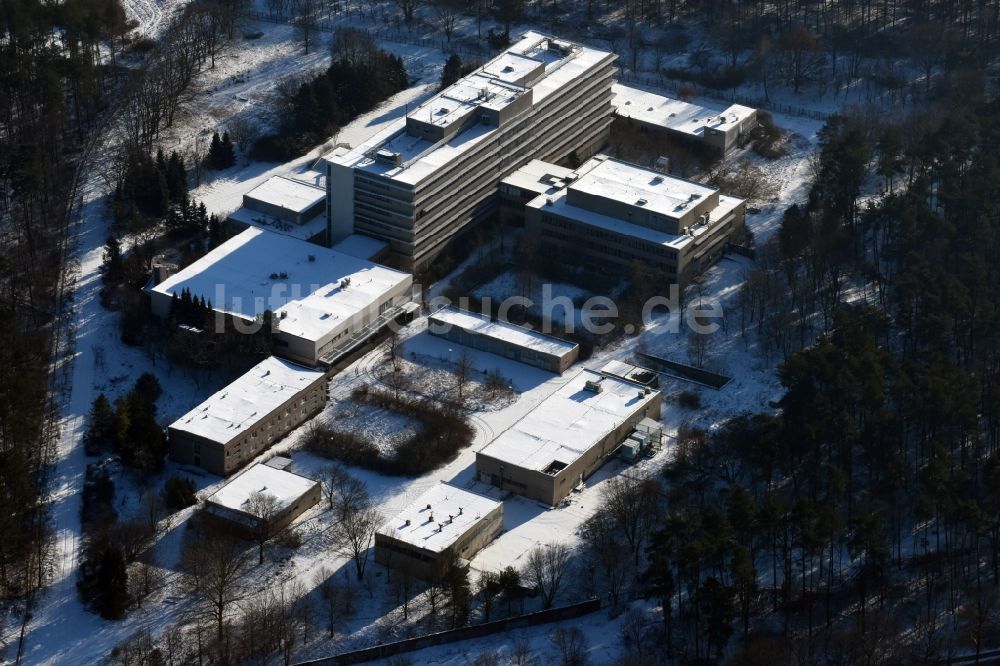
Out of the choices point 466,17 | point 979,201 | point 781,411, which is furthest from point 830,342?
point 466,17

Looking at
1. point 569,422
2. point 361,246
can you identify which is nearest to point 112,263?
point 361,246

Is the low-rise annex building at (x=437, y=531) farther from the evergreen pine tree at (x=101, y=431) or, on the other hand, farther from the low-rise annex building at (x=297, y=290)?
the evergreen pine tree at (x=101, y=431)

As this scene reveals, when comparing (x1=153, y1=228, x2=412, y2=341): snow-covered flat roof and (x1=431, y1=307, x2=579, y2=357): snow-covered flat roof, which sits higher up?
(x1=153, y1=228, x2=412, y2=341): snow-covered flat roof

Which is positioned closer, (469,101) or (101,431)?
(101,431)

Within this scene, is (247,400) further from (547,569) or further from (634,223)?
(634,223)

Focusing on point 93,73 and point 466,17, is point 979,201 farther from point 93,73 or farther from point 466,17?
point 93,73

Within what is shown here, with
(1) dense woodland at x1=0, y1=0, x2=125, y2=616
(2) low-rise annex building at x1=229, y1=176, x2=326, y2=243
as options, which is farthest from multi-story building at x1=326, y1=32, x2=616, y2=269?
(1) dense woodland at x1=0, y1=0, x2=125, y2=616

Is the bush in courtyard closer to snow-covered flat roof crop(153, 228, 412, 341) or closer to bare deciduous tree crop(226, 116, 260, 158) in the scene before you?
snow-covered flat roof crop(153, 228, 412, 341)
